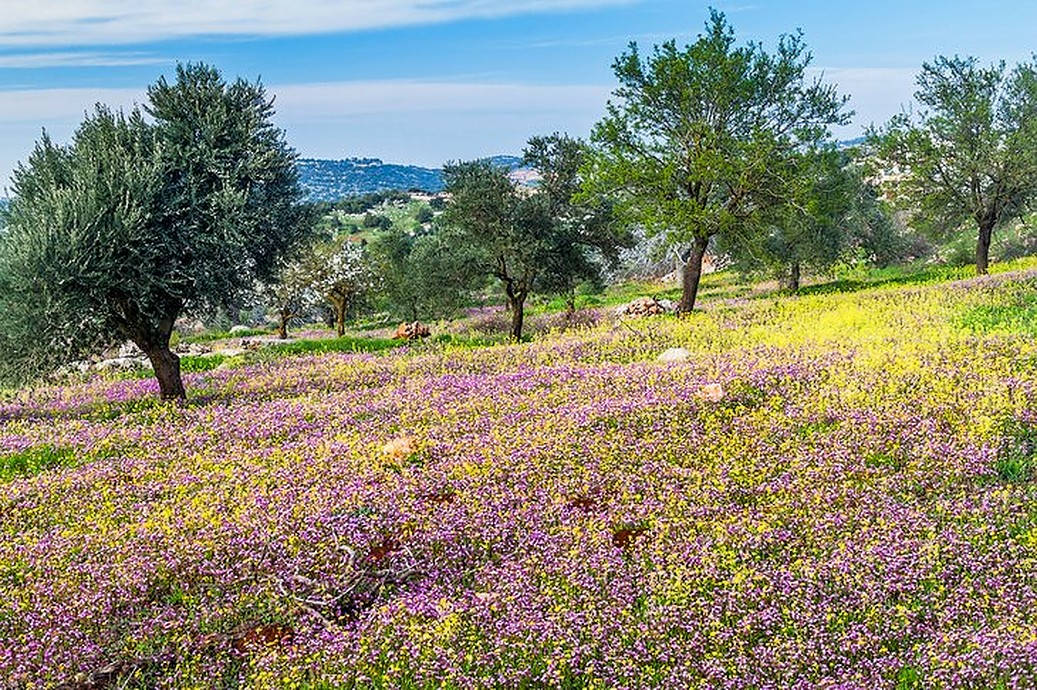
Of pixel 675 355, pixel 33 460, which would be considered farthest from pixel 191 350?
pixel 675 355

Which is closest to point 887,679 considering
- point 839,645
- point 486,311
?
point 839,645

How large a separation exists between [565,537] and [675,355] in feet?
36.5

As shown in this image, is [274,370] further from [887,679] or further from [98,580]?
[887,679]

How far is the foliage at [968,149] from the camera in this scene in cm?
3419

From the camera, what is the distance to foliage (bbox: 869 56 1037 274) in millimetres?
34188

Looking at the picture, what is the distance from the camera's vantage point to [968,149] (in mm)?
34719

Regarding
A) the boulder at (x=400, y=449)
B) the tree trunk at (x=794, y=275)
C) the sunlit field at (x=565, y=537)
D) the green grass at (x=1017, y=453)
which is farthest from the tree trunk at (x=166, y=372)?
the tree trunk at (x=794, y=275)

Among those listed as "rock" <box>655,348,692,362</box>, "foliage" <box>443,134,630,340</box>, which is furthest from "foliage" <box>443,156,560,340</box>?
"rock" <box>655,348,692,362</box>

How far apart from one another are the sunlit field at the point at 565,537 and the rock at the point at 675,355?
2566 millimetres

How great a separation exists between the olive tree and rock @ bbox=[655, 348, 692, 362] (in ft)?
36.5

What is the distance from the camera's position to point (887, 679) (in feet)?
19.7

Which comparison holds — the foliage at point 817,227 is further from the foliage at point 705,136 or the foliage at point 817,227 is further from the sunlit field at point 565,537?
the sunlit field at point 565,537

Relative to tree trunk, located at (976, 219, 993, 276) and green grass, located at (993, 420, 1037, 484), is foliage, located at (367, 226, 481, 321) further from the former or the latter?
green grass, located at (993, 420, 1037, 484)

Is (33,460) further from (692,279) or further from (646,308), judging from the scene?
(646,308)
